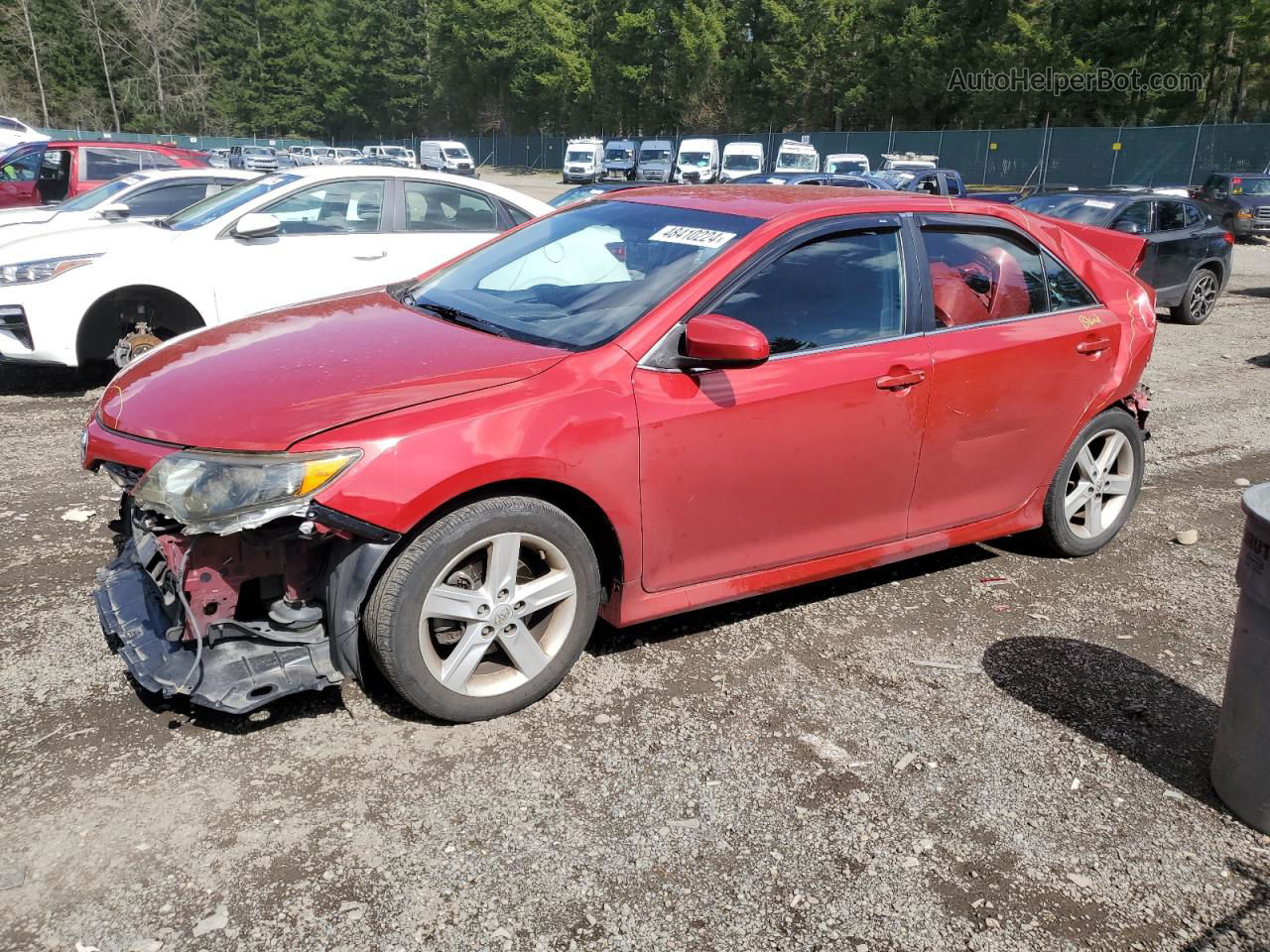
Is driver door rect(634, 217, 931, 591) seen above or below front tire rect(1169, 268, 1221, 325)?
above

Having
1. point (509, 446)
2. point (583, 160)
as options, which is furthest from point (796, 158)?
point (509, 446)

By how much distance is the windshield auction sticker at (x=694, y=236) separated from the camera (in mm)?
3643

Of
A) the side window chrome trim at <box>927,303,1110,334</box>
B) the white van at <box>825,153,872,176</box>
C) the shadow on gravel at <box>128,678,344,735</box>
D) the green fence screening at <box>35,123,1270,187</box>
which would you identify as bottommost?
the shadow on gravel at <box>128,678,344,735</box>

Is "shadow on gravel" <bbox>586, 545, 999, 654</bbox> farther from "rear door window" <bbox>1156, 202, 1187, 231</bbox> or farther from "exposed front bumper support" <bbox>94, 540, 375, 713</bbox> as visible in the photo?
"rear door window" <bbox>1156, 202, 1187, 231</bbox>

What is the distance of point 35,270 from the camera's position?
6957 millimetres

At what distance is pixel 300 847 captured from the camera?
8.72 feet

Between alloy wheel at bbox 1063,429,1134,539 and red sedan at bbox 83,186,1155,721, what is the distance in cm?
7

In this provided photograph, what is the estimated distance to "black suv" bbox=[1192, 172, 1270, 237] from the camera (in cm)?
2475

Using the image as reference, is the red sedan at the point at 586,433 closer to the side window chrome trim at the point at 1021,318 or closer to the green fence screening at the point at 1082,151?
the side window chrome trim at the point at 1021,318

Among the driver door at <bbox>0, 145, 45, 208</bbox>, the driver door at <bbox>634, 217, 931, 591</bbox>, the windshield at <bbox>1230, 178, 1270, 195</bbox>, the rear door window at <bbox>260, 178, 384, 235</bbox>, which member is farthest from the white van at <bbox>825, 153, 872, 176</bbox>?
the driver door at <bbox>634, 217, 931, 591</bbox>

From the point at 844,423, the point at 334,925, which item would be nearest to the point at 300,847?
the point at 334,925

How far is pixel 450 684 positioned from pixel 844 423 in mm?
1697

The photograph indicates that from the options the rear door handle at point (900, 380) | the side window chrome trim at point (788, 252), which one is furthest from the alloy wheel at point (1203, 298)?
the rear door handle at point (900, 380)

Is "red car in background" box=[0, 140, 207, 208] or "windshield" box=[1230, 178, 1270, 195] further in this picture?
"windshield" box=[1230, 178, 1270, 195]
